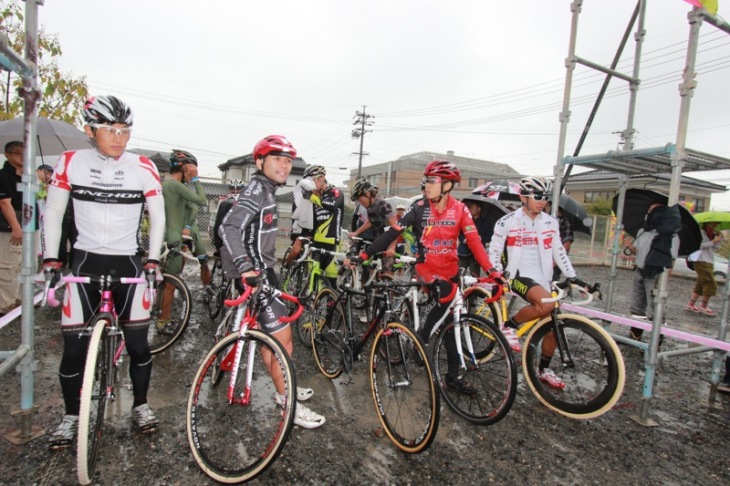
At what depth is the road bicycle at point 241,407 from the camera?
234cm

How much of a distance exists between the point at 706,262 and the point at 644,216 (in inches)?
144

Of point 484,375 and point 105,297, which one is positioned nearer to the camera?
point 105,297

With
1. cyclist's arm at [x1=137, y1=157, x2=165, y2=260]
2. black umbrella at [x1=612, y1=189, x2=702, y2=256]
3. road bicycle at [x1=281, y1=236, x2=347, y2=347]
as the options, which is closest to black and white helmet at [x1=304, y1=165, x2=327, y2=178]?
road bicycle at [x1=281, y1=236, x2=347, y2=347]

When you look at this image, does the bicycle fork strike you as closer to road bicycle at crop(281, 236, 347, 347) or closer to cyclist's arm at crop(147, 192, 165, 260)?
road bicycle at crop(281, 236, 347, 347)

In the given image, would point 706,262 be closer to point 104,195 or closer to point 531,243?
point 531,243

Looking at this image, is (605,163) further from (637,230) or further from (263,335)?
(263,335)

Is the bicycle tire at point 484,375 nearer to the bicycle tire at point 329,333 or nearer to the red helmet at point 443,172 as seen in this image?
the bicycle tire at point 329,333

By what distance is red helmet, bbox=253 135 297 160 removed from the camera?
2934mm

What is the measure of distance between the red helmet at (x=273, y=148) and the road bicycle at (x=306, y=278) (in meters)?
1.86

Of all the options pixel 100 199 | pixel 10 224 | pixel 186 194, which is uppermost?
pixel 186 194

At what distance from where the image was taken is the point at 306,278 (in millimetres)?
5684

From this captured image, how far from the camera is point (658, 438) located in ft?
10.9

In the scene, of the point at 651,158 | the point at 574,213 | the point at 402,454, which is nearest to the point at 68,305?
the point at 402,454

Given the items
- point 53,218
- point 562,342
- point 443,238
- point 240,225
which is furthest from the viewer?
point 443,238
